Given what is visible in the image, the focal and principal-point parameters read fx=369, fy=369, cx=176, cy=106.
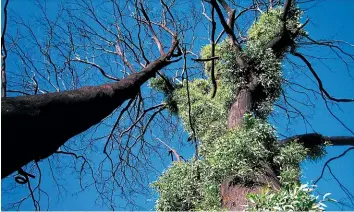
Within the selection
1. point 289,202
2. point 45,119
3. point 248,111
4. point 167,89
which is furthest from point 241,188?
point 167,89

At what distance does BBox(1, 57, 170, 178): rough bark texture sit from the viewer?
2.66 m

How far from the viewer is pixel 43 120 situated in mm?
2947

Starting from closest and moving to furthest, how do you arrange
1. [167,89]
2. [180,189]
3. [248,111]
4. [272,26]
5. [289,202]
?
[289,202]
[248,111]
[180,189]
[272,26]
[167,89]

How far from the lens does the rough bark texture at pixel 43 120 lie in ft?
8.73

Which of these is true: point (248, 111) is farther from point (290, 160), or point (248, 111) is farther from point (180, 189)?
point (180, 189)

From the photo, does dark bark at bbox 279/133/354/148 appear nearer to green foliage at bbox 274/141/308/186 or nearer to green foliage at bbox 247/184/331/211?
green foliage at bbox 274/141/308/186

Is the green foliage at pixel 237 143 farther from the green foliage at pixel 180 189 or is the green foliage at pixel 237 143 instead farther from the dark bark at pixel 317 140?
the dark bark at pixel 317 140

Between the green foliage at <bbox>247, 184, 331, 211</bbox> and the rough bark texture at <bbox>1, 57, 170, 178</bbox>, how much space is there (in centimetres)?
178

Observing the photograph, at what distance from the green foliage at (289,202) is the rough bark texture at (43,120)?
69.9 inches

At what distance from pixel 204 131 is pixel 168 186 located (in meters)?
1.21

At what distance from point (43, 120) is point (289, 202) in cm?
219

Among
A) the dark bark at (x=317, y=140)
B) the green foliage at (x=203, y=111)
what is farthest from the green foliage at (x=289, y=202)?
the green foliage at (x=203, y=111)

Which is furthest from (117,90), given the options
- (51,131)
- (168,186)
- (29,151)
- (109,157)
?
(109,157)

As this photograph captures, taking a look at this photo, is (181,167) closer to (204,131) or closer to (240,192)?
(204,131)
